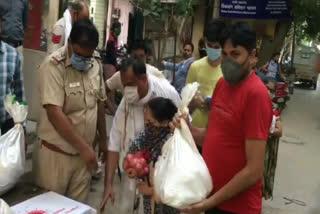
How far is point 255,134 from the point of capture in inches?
73.5

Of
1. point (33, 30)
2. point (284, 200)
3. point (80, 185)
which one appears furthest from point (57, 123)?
point (284, 200)

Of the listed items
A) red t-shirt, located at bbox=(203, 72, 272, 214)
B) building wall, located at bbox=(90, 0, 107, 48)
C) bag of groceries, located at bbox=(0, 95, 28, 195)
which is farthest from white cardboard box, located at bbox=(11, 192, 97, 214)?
building wall, located at bbox=(90, 0, 107, 48)

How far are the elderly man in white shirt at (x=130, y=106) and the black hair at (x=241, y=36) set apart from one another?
98cm

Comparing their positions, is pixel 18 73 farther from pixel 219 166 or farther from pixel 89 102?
pixel 219 166

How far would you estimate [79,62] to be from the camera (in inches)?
103

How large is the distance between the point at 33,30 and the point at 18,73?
2716mm

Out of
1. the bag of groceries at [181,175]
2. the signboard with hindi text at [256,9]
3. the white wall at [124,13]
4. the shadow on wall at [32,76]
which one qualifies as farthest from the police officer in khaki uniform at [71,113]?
the white wall at [124,13]

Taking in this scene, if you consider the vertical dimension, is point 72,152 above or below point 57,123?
below

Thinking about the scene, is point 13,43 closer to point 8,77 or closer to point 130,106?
point 8,77

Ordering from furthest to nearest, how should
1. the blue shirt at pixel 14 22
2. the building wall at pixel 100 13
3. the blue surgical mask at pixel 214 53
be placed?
the building wall at pixel 100 13, the blue shirt at pixel 14 22, the blue surgical mask at pixel 214 53

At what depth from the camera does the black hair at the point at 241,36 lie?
1.96 meters

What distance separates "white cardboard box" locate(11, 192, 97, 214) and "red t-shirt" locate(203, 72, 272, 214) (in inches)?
32.5

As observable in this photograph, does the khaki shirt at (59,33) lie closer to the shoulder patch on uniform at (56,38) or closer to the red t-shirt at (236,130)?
the shoulder patch on uniform at (56,38)

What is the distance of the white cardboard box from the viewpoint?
93.7 inches
